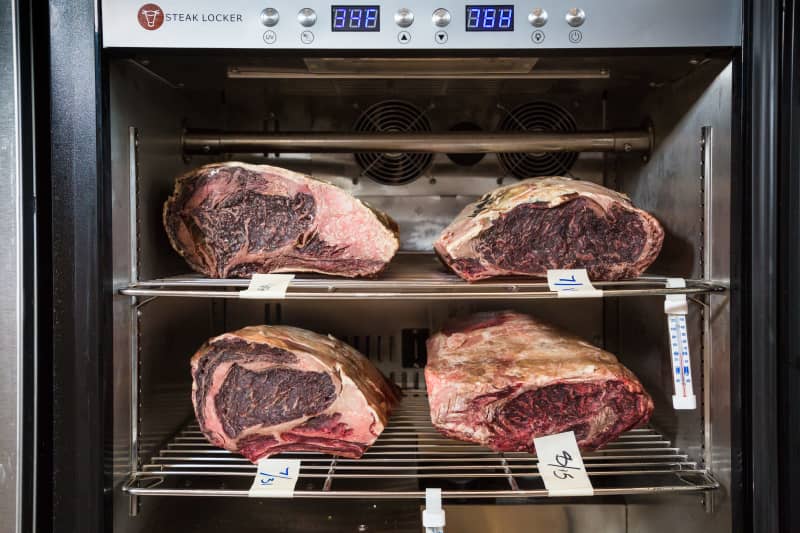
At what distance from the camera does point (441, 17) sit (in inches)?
44.4

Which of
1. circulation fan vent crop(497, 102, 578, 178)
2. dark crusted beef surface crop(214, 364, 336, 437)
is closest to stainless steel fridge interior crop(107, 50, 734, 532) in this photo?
circulation fan vent crop(497, 102, 578, 178)

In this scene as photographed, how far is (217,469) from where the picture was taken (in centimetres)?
149

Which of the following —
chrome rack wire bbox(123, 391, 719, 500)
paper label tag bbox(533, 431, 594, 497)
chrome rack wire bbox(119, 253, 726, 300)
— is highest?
chrome rack wire bbox(119, 253, 726, 300)

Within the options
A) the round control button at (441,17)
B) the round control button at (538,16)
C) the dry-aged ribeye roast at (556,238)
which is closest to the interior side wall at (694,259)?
the dry-aged ribeye roast at (556,238)

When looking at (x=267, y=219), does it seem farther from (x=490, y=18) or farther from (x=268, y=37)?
(x=490, y=18)

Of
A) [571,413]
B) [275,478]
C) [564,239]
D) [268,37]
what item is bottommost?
[275,478]

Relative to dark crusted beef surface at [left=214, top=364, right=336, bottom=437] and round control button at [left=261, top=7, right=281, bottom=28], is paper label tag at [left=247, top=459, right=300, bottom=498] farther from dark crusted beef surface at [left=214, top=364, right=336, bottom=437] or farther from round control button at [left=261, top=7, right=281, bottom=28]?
round control button at [left=261, top=7, right=281, bottom=28]

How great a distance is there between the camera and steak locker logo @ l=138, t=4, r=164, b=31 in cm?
112

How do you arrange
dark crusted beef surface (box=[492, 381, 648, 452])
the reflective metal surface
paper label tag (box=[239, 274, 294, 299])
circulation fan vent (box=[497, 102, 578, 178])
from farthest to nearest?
circulation fan vent (box=[497, 102, 578, 178]) < dark crusted beef surface (box=[492, 381, 648, 452]) < paper label tag (box=[239, 274, 294, 299]) < the reflective metal surface

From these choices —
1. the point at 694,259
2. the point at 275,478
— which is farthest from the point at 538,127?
the point at 275,478

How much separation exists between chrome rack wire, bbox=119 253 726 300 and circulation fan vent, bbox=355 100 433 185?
490 mm

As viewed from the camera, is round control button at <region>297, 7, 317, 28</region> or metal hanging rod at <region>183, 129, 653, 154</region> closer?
round control button at <region>297, 7, 317, 28</region>

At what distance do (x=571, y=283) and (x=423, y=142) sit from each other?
1.95 feet

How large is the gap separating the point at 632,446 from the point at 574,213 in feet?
2.27
